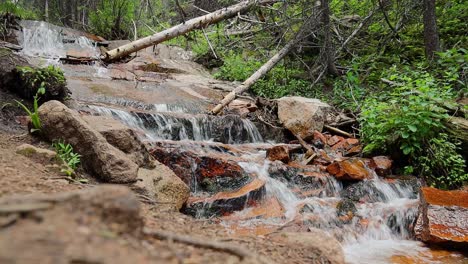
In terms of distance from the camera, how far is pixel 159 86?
10.4 m

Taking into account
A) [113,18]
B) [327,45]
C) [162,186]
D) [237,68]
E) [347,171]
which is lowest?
[162,186]

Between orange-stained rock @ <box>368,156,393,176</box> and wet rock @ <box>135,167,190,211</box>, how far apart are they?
12.4 feet

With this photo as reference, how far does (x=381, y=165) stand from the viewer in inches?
256

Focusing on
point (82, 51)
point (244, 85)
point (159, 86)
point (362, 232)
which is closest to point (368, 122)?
point (362, 232)

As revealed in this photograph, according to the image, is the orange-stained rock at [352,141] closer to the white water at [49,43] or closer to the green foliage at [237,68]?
the green foliage at [237,68]

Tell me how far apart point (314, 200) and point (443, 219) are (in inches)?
67.8

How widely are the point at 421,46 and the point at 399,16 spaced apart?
1.24 meters

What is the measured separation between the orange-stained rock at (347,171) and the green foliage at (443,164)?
45.4 inches

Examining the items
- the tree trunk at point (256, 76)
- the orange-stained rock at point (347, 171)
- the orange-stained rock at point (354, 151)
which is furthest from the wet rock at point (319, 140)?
the tree trunk at point (256, 76)

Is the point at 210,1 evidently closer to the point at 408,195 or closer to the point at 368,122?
the point at 368,122

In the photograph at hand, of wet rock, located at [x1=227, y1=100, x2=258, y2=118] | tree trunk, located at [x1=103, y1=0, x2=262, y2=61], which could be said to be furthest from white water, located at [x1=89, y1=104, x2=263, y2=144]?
tree trunk, located at [x1=103, y1=0, x2=262, y2=61]

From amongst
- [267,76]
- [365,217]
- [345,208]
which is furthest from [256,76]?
[365,217]

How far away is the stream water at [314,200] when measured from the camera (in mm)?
4535

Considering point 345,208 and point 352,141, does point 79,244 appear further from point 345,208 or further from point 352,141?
point 352,141
